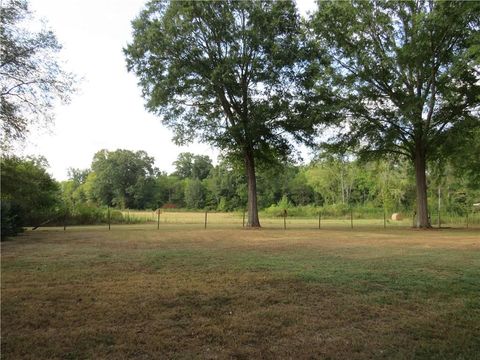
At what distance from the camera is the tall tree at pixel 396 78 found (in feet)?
75.6

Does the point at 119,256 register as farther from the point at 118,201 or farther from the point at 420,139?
the point at 118,201

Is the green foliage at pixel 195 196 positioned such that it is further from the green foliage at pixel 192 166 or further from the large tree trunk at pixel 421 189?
the large tree trunk at pixel 421 189

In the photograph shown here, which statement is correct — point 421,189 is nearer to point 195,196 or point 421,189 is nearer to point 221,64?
point 221,64

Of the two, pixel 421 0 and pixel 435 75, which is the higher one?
pixel 421 0

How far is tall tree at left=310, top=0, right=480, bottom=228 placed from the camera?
2303cm

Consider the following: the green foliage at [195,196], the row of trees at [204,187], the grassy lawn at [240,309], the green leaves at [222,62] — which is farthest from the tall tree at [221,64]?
the green foliage at [195,196]

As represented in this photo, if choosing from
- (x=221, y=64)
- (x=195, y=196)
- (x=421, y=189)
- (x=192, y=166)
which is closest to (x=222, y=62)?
(x=221, y=64)

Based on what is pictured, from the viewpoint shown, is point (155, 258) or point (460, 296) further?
point (155, 258)

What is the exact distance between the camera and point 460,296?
22.5 feet

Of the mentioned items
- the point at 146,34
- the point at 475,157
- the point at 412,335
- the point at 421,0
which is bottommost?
the point at 412,335

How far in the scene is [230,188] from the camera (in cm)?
8725

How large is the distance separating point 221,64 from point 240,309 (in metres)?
19.6

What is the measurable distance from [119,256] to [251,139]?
1518 cm

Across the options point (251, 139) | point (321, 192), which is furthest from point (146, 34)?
point (321, 192)
